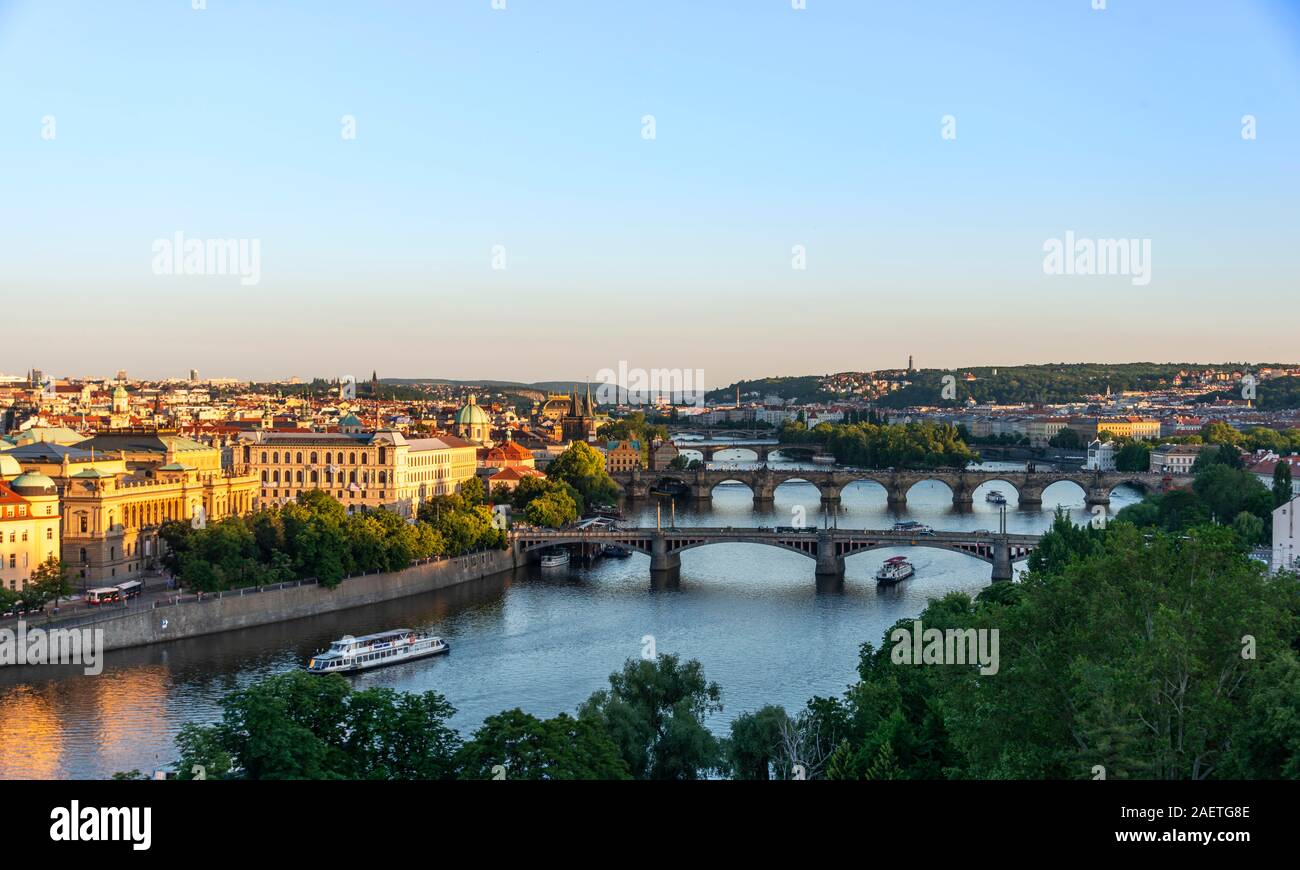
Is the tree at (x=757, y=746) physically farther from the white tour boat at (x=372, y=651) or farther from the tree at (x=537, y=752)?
the white tour boat at (x=372, y=651)

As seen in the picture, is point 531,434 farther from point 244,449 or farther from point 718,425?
point 718,425

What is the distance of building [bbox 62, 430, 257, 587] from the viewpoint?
83.5 feet

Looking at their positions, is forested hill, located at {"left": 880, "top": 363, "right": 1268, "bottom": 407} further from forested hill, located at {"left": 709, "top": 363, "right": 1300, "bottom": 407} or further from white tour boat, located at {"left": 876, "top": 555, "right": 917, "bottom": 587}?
white tour boat, located at {"left": 876, "top": 555, "right": 917, "bottom": 587}

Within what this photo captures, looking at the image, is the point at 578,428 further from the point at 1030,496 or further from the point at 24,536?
the point at 24,536

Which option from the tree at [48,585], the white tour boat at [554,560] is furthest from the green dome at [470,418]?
the tree at [48,585]

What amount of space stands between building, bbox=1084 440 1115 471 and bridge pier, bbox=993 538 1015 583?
3761cm

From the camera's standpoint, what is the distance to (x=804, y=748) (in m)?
12.8

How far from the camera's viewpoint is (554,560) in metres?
32.9

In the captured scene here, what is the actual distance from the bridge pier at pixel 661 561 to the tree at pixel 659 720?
52.8 ft

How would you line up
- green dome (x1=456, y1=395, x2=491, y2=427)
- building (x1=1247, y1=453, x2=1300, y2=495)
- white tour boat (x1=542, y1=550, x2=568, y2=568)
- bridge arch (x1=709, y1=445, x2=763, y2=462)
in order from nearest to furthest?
1. white tour boat (x1=542, y1=550, x2=568, y2=568)
2. building (x1=1247, y1=453, x2=1300, y2=495)
3. green dome (x1=456, y1=395, x2=491, y2=427)
4. bridge arch (x1=709, y1=445, x2=763, y2=462)

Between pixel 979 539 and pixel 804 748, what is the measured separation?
62.8 feet

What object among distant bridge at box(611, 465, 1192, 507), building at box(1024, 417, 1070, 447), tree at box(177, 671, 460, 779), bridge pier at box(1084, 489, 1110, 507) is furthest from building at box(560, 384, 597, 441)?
tree at box(177, 671, 460, 779)
